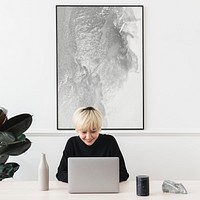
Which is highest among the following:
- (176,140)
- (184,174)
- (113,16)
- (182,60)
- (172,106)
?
(113,16)

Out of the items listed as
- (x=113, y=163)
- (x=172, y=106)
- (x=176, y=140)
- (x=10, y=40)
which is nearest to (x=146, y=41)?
(x=172, y=106)

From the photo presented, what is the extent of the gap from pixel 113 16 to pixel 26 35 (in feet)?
2.44

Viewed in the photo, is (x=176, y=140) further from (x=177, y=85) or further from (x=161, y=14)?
(x=161, y=14)

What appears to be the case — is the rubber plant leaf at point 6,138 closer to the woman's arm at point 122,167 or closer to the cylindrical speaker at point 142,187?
the cylindrical speaker at point 142,187

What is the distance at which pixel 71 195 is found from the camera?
241cm

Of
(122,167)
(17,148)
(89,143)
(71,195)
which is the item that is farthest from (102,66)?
(71,195)

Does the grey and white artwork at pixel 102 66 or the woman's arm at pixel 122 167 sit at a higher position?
the grey and white artwork at pixel 102 66

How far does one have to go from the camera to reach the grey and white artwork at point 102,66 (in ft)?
11.8

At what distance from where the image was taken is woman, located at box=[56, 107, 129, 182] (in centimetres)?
290

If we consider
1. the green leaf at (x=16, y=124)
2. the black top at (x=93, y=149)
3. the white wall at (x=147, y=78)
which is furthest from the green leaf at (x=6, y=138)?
the white wall at (x=147, y=78)

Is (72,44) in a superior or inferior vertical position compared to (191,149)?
superior

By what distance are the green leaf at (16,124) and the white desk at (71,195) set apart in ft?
1.16

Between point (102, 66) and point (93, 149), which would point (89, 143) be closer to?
point (93, 149)

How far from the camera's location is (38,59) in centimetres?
362
